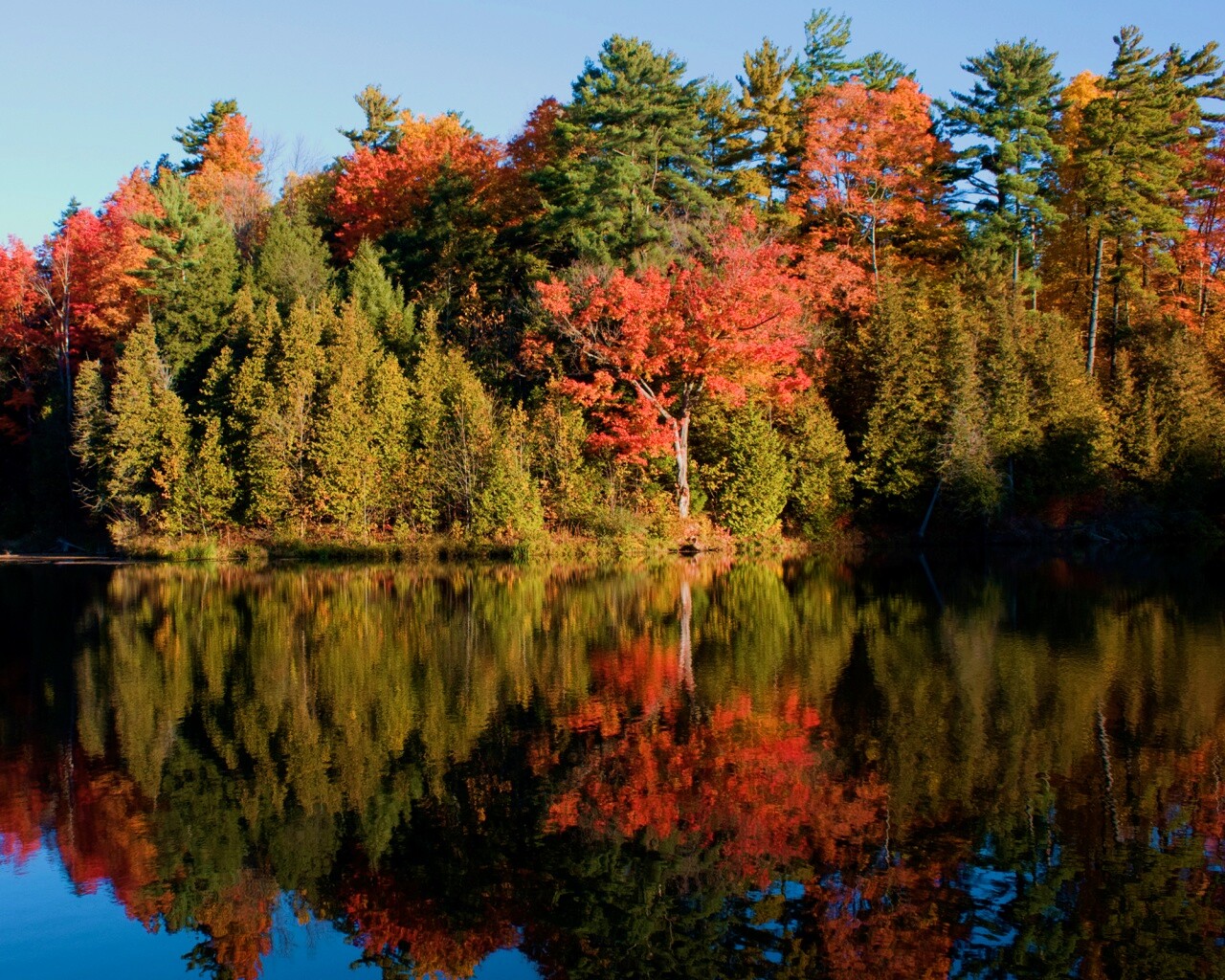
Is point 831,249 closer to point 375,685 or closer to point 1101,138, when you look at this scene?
point 1101,138

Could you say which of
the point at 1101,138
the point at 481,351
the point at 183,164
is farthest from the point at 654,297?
the point at 183,164

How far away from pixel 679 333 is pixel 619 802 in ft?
87.2

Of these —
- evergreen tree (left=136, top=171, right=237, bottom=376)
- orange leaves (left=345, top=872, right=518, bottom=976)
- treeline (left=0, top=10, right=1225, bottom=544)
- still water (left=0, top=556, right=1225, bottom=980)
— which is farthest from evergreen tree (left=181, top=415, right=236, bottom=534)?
orange leaves (left=345, top=872, right=518, bottom=976)

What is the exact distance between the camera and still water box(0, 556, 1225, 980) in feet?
25.1

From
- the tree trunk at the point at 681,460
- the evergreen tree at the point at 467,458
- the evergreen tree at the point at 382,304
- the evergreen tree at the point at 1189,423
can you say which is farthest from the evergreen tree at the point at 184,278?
the evergreen tree at the point at 1189,423

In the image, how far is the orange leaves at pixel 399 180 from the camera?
48094 millimetres

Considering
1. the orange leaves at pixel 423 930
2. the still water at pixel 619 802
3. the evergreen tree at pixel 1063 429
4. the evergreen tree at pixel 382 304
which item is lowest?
the orange leaves at pixel 423 930

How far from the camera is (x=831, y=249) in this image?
144ft

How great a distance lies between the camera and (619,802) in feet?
33.7

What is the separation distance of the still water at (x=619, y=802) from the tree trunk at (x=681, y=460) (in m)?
17.9

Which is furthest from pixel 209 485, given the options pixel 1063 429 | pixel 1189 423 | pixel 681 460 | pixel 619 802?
pixel 1189 423

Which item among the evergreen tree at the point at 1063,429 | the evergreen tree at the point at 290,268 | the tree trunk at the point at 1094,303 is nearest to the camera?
the evergreen tree at the point at 1063,429

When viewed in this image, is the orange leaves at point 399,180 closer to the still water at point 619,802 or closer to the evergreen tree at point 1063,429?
the evergreen tree at point 1063,429

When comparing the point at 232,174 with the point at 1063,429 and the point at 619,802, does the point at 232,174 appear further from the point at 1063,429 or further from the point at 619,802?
the point at 619,802
